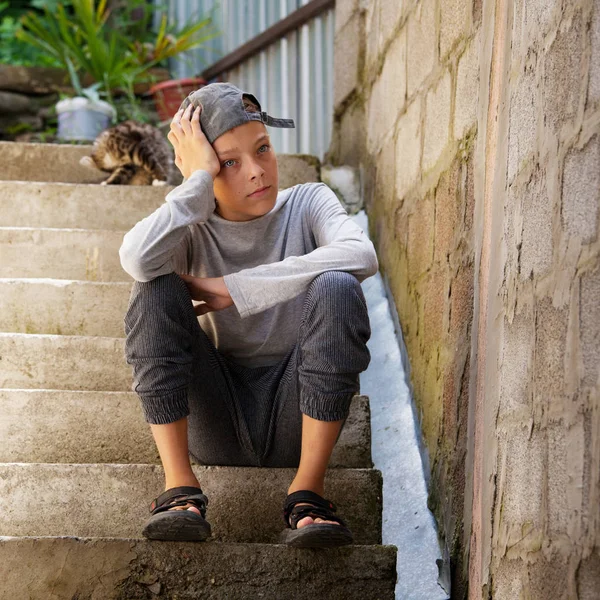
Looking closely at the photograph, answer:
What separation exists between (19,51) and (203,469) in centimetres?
480

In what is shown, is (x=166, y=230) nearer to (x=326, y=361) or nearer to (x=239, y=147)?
(x=239, y=147)

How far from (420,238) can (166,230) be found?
762 millimetres

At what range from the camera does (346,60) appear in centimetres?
354

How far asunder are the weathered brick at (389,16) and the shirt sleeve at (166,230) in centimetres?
117

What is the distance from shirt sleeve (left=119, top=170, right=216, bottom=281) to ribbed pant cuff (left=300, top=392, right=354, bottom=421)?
1.22 feet

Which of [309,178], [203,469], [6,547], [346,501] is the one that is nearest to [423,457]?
[346,501]

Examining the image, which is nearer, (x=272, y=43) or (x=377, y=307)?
(x=377, y=307)

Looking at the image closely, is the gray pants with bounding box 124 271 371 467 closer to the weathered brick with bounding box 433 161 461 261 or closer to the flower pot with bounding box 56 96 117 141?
the weathered brick with bounding box 433 161 461 261

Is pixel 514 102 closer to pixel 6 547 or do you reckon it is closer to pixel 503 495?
pixel 503 495

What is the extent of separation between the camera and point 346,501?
1.93 meters

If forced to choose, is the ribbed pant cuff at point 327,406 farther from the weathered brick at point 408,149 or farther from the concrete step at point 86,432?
the weathered brick at point 408,149

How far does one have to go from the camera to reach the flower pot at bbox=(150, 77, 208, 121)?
5051 mm

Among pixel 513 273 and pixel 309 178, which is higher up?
pixel 513 273

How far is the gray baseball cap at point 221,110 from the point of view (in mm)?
1882
